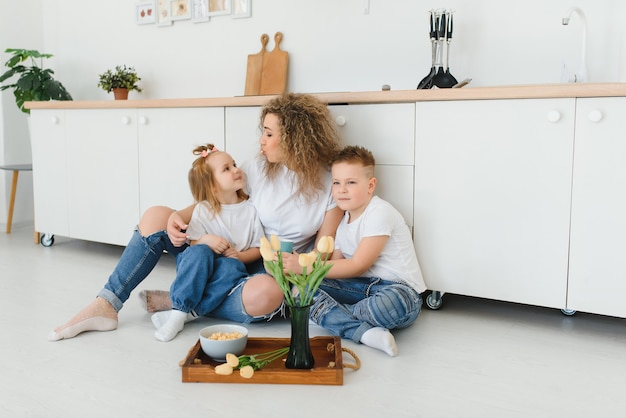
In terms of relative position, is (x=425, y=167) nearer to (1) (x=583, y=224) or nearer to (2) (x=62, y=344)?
(1) (x=583, y=224)

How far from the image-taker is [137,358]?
1797mm

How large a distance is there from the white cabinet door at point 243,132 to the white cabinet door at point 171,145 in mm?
43

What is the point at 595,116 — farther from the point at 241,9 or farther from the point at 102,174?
the point at 102,174

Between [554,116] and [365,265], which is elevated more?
[554,116]

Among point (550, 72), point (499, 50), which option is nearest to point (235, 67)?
point (499, 50)

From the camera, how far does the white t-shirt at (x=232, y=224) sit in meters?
2.18

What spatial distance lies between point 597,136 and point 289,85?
154 centimetres

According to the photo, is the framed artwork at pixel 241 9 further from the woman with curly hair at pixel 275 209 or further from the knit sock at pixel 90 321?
the knit sock at pixel 90 321

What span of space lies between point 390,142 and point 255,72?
109 centimetres

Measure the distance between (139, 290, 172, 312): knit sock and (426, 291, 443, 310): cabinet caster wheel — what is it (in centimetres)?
89

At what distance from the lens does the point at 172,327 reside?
6.43ft

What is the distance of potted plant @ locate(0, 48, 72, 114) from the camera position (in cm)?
347

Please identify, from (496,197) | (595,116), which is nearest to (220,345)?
(496,197)

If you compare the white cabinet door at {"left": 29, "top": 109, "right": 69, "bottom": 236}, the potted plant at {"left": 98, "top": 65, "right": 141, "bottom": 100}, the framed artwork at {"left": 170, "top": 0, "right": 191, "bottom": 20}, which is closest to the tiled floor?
the white cabinet door at {"left": 29, "top": 109, "right": 69, "bottom": 236}
